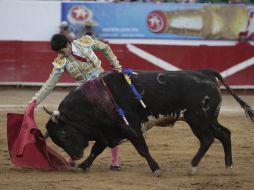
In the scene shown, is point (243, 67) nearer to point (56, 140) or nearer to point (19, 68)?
point (19, 68)

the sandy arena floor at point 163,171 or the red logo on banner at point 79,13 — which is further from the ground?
the sandy arena floor at point 163,171

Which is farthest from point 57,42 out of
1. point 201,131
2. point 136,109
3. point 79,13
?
point 79,13

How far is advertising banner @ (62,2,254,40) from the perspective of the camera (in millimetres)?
15992

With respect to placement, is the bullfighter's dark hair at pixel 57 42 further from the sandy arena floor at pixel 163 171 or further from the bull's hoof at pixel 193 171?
the bull's hoof at pixel 193 171

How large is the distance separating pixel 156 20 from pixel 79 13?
1.71 metres

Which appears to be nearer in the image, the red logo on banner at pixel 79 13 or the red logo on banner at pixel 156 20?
the red logo on banner at pixel 79 13

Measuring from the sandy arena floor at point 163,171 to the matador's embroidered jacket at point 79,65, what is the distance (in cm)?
85

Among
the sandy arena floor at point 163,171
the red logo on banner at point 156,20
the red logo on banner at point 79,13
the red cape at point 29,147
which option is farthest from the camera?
the red logo on banner at point 156,20

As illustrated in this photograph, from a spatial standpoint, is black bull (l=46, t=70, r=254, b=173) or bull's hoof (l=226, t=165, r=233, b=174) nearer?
black bull (l=46, t=70, r=254, b=173)

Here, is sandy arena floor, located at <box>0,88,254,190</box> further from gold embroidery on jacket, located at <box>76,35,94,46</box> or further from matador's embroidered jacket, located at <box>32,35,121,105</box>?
gold embroidery on jacket, located at <box>76,35,94,46</box>

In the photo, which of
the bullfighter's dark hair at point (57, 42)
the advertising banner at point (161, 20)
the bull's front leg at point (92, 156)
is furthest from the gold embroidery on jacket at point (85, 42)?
the advertising banner at point (161, 20)

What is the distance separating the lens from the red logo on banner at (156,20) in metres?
16.2

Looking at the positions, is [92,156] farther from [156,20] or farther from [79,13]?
[156,20]

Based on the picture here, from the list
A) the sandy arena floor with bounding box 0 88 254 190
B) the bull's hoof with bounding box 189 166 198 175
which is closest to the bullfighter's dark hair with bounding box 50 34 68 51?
the sandy arena floor with bounding box 0 88 254 190
